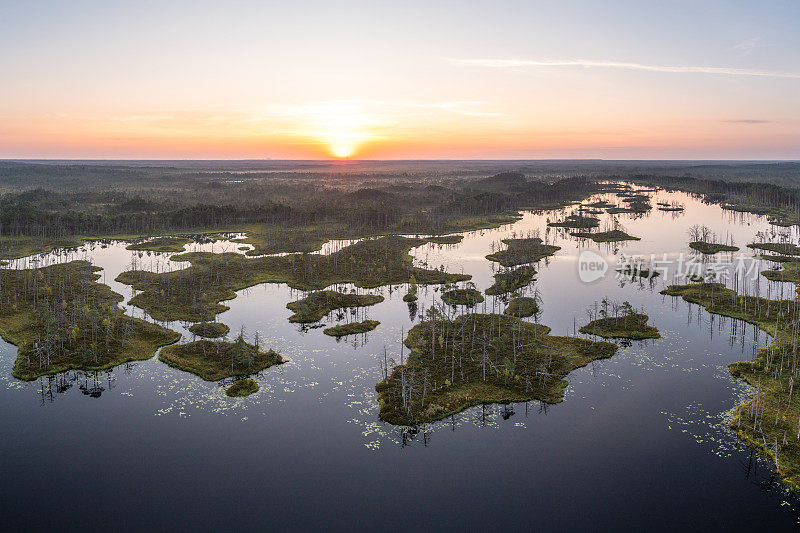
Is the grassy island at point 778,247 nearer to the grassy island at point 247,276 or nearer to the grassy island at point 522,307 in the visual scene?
the grassy island at point 522,307

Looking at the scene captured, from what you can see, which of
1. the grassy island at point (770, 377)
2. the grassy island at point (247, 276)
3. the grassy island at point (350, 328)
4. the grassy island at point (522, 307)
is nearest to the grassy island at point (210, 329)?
the grassy island at point (247, 276)

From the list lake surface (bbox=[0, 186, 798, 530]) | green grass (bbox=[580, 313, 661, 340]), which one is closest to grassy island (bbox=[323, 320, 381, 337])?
lake surface (bbox=[0, 186, 798, 530])

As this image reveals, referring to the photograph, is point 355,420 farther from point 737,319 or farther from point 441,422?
point 737,319

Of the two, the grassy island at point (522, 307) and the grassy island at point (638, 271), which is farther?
the grassy island at point (638, 271)

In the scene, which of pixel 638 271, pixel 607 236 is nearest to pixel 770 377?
pixel 638 271

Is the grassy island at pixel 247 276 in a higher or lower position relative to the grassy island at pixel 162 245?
lower

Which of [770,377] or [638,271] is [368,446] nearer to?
[770,377]

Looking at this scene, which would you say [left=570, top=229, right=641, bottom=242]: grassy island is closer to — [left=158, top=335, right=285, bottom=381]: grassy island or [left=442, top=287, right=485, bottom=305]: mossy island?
[left=442, top=287, right=485, bottom=305]: mossy island
